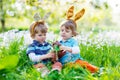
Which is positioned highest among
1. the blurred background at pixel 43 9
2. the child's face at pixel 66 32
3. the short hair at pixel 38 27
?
the short hair at pixel 38 27

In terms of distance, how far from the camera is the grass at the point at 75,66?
15.6 ft

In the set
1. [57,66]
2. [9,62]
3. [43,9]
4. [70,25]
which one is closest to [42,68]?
[57,66]

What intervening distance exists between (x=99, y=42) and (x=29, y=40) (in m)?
1.09

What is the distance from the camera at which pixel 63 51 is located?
587cm

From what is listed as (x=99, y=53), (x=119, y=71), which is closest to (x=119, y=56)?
(x=99, y=53)

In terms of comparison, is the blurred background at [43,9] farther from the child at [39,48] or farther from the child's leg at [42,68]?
the child's leg at [42,68]

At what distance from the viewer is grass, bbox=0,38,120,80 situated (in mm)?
4759

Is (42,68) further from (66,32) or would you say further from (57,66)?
(66,32)

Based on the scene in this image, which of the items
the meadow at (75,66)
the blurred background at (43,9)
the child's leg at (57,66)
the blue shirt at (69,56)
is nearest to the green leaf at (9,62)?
the meadow at (75,66)

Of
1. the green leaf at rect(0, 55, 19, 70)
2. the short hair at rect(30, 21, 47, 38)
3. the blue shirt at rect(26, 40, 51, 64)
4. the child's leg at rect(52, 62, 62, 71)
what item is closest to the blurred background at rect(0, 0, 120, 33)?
the short hair at rect(30, 21, 47, 38)

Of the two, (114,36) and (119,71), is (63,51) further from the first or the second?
(114,36)

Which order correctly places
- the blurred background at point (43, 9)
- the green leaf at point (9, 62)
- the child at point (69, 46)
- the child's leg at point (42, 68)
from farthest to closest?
the blurred background at point (43, 9) → the child at point (69, 46) → the child's leg at point (42, 68) → the green leaf at point (9, 62)

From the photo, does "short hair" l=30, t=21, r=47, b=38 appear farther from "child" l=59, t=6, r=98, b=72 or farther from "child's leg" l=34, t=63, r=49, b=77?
"child's leg" l=34, t=63, r=49, b=77

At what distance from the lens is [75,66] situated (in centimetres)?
566
